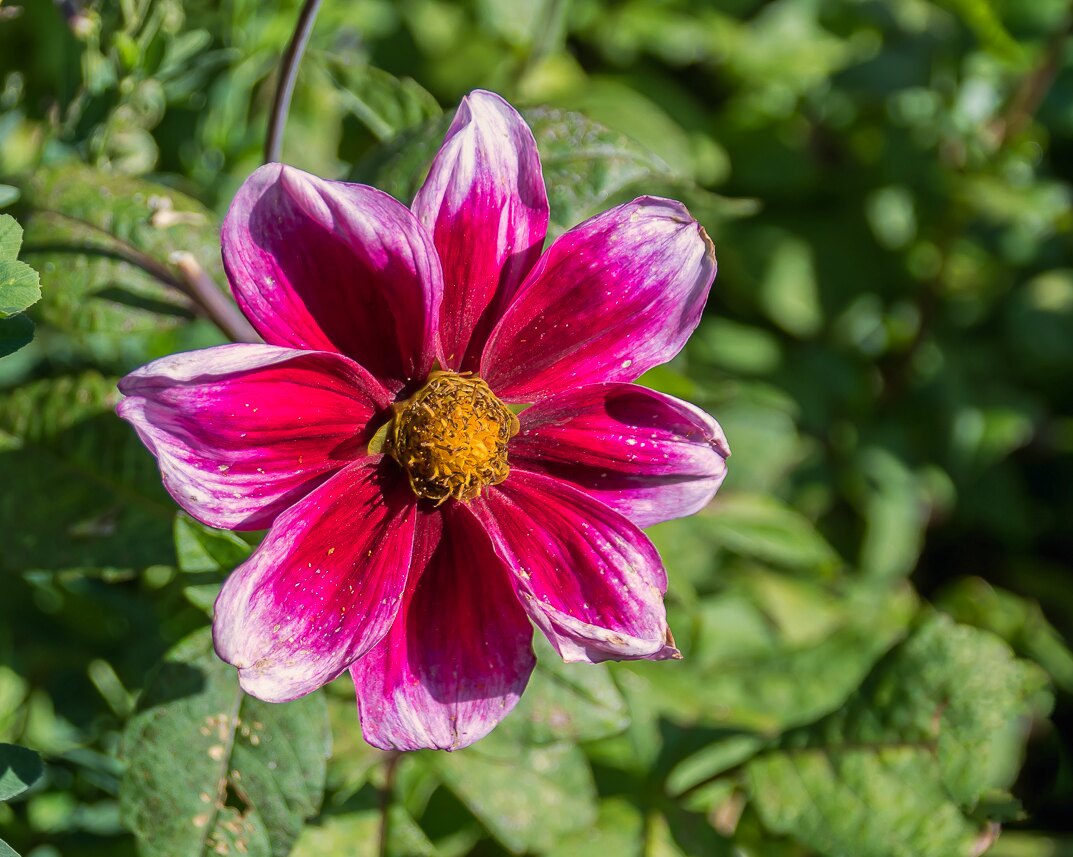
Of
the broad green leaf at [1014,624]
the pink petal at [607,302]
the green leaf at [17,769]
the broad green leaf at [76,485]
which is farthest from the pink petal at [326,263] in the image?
the broad green leaf at [1014,624]

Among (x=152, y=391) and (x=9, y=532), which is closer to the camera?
(x=152, y=391)

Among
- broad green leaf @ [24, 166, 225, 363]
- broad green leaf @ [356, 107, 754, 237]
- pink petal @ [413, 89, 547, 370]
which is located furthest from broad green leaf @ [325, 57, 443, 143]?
pink petal @ [413, 89, 547, 370]

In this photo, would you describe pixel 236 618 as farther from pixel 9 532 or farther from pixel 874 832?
pixel 874 832

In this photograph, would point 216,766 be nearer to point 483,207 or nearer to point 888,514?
point 483,207

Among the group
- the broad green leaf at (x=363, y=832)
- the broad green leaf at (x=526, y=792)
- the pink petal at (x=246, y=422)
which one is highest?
the pink petal at (x=246, y=422)

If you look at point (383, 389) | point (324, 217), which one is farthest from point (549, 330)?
point (324, 217)

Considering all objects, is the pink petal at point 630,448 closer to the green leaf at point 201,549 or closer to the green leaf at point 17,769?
the green leaf at point 201,549
